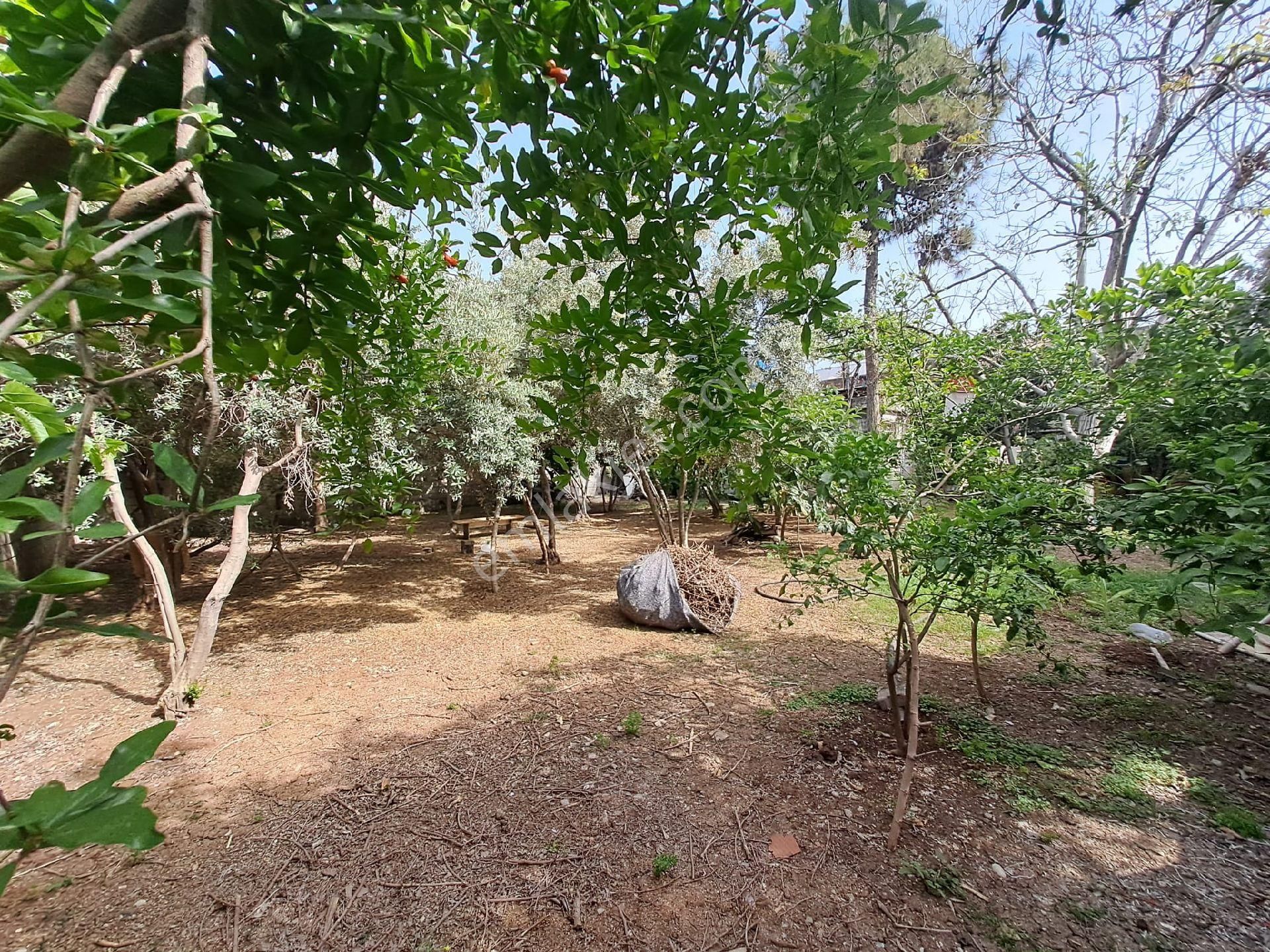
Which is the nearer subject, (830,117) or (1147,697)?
(830,117)

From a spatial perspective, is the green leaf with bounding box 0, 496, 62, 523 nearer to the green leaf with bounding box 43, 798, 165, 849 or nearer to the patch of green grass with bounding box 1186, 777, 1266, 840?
the green leaf with bounding box 43, 798, 165, 849

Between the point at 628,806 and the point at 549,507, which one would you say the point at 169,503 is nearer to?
the point at 628,806

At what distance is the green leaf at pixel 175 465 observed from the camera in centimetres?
56

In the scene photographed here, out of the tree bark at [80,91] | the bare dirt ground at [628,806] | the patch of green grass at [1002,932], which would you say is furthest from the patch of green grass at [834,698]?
the tree bark at [80,91]

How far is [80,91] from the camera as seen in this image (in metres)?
0.67

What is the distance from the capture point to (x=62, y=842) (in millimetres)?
391

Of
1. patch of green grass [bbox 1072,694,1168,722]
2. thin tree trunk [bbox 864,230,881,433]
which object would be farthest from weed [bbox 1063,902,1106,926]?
thin tree trunk [bbox 864,230,881,433]

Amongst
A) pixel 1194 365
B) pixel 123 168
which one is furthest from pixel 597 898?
pixel 1194 365

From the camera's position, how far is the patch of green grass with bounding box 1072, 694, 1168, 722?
3.48m

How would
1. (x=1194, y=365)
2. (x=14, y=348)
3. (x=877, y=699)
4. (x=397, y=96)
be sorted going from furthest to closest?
(x=877, y=699) < (x=1194, y=365) < (x=397, y=96) < (x=14, y=348)

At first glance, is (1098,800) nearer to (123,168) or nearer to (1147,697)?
(1147,697)

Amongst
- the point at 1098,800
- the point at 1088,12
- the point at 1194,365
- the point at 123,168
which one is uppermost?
the point at 1088,12

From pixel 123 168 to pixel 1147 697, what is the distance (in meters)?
5.72

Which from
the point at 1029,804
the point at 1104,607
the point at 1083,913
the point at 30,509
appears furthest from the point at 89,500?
the point at 1104,607
